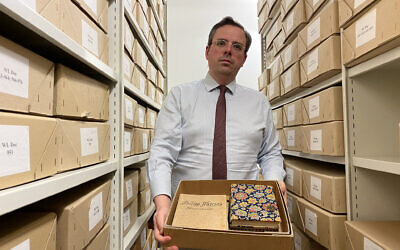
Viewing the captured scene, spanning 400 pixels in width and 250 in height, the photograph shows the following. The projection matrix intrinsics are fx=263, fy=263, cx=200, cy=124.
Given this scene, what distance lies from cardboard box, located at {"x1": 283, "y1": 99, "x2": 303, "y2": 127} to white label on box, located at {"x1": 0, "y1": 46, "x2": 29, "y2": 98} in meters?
1.25

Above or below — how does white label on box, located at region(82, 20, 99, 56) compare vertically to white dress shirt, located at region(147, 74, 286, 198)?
above

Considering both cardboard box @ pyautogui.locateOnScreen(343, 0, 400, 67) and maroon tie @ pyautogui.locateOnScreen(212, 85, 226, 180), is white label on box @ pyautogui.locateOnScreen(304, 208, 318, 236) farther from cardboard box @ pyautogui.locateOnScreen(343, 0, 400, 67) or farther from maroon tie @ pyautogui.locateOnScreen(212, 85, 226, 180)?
cardboard box @ pyautogui.locateOnScreen(343, 0, 400, 67)

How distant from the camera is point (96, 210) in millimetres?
929

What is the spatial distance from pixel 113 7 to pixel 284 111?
3.83 ft

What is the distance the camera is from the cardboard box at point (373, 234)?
0.78m

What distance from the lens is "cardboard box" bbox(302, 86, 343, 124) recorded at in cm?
107

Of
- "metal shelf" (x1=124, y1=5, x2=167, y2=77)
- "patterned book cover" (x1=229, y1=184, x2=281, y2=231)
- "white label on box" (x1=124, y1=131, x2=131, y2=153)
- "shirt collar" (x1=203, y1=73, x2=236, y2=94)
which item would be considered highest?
"metal shelf" (x1=124, y1=5, x2=167, y2=77)

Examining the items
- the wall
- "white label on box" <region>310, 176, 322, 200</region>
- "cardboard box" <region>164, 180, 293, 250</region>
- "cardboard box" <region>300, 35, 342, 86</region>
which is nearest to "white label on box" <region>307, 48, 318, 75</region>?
"cardboard box" <region>300, 35, 342, 86</region>

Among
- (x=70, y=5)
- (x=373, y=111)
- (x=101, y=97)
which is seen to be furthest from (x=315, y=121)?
(x=70, y=5)

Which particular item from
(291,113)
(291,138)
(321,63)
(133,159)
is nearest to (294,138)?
(291,138)

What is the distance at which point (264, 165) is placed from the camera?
4.25 ft

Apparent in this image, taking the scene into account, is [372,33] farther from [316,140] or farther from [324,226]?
[324,226]

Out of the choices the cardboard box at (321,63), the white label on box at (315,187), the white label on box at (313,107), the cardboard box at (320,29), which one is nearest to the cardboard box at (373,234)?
the white label on box at (315,187)

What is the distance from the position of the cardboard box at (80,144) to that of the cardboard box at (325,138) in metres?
0.92
